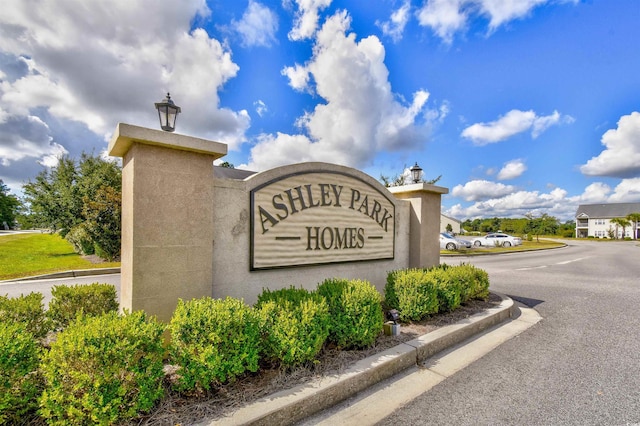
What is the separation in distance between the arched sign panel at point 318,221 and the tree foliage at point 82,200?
14267 mm

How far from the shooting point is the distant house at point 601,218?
223 ft

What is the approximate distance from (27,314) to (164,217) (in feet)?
5.45

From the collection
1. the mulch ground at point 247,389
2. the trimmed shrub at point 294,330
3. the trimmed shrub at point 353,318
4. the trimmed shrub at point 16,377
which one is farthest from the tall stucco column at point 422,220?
the trimmed shrub at point 16,377

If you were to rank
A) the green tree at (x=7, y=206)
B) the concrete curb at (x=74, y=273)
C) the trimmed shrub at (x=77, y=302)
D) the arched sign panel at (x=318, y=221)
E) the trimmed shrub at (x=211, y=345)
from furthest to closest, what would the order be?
1. the green tree at (x=7, y=206)
2. the concrete curb at (x=74, y=273)
3. the arched sign panel at (x=318, y=221)
4. the trimmed shrub at (x=77, y=302)
5. the trimmed shrub at (x=211, y=345)

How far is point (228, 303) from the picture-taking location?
305 cm

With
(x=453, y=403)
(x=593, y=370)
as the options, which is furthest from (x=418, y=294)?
(x=593, y=370)

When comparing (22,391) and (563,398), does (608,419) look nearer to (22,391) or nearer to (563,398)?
(563,398)

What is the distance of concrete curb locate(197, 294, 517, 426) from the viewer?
237 centimetres

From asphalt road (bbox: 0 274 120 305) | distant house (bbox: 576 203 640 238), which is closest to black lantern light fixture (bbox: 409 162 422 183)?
asphalt road (bbox: 0 274 120 305)

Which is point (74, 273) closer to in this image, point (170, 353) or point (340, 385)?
point (170, 353)

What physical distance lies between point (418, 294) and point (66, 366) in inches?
168

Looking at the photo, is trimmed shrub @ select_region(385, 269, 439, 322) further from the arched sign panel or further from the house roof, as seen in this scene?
the house roof

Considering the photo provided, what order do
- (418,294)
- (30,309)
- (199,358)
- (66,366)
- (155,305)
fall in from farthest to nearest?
(418,294) < (155,305) < (30,309) < (199,358) < (66,366)

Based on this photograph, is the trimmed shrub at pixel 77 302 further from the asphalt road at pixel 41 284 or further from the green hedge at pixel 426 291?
the asphalt road at pixel 41 284
